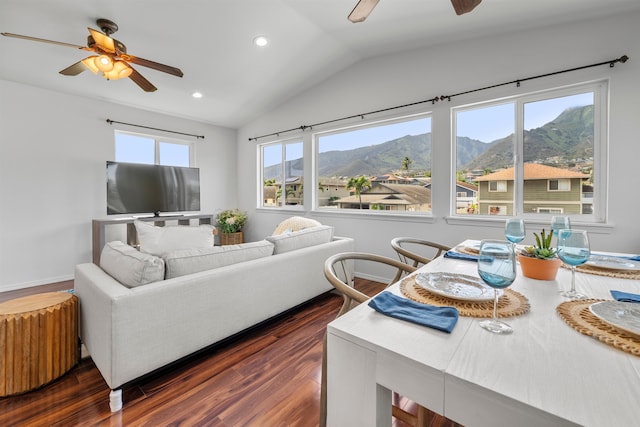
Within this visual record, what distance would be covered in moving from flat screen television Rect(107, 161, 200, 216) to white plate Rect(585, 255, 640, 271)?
484 cm

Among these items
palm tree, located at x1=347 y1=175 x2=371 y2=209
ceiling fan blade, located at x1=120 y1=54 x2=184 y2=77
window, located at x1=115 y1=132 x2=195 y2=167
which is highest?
ceiling fan blade, located at x1=120 y1=54 x2=184 y2=77

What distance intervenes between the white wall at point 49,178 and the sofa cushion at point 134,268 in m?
2.71

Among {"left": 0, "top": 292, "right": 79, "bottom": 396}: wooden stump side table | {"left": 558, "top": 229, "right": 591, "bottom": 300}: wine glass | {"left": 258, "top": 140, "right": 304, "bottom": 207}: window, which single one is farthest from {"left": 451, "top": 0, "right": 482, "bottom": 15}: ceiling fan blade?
{"left": 258, "top": 140, "right": 304, "bottom": 207}: window

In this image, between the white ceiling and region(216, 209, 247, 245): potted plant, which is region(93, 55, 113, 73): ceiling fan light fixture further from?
region(216, 209, 247, 245): potted plant

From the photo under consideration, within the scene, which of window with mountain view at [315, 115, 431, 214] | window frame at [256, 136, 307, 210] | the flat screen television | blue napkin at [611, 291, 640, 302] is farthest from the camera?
window frame at [256, 136, 307, 210]

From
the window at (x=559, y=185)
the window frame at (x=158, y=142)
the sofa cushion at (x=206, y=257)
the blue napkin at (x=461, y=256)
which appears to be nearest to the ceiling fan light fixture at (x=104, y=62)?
the sofa cushion at (x=206, y=257)

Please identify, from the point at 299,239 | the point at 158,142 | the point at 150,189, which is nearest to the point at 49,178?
the point at 150,189

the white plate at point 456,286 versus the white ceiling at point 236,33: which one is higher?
the white ceiling at point 236,33

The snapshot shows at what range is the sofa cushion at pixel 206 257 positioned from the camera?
5.70 feet

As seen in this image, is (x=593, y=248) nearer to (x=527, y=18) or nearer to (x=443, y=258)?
(x=443, y=258)

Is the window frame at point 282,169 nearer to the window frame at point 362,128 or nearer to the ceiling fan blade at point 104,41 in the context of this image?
the window frame at point 362,128

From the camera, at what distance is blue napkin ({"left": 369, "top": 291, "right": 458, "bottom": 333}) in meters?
0.75

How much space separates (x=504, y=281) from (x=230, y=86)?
426cm

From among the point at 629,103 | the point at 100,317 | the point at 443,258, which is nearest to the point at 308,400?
the point at 443,258
